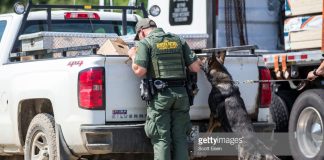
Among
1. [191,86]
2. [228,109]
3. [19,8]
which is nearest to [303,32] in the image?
[228,109]

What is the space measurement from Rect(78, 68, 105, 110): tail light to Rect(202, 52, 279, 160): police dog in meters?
1.09

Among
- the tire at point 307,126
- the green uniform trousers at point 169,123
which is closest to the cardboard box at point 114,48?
the green uniform trousers at point 169,123

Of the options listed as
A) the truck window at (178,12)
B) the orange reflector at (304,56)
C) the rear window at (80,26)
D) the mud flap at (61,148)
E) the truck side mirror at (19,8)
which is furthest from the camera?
the truck window at (178,12)

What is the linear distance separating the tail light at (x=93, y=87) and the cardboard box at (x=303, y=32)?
3.60 metres

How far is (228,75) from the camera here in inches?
306

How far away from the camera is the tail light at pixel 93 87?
23.6 feet

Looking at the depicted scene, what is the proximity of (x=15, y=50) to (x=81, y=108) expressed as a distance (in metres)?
1.92

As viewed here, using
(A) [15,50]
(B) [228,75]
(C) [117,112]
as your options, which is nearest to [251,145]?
(B) [228,75]

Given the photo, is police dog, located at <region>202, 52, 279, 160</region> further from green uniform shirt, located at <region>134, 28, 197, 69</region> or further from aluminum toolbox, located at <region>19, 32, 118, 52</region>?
aluminum toolbox, located at <region>19, 32, 118, 52</region>

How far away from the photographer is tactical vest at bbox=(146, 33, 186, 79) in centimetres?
736

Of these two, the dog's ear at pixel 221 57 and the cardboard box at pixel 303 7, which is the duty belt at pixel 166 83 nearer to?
the dog's ear at pixel 221 57

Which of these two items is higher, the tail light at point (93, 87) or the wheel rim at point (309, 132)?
the tail light at point (93, 87)

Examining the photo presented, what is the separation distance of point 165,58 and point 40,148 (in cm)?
157

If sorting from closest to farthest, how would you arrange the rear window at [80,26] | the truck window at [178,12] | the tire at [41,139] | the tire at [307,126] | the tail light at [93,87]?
the tail light at [93,87] → the tire at [41,139] → the rear window at [80,26] → the tire at [307,126] → the truck window at [178,12]
